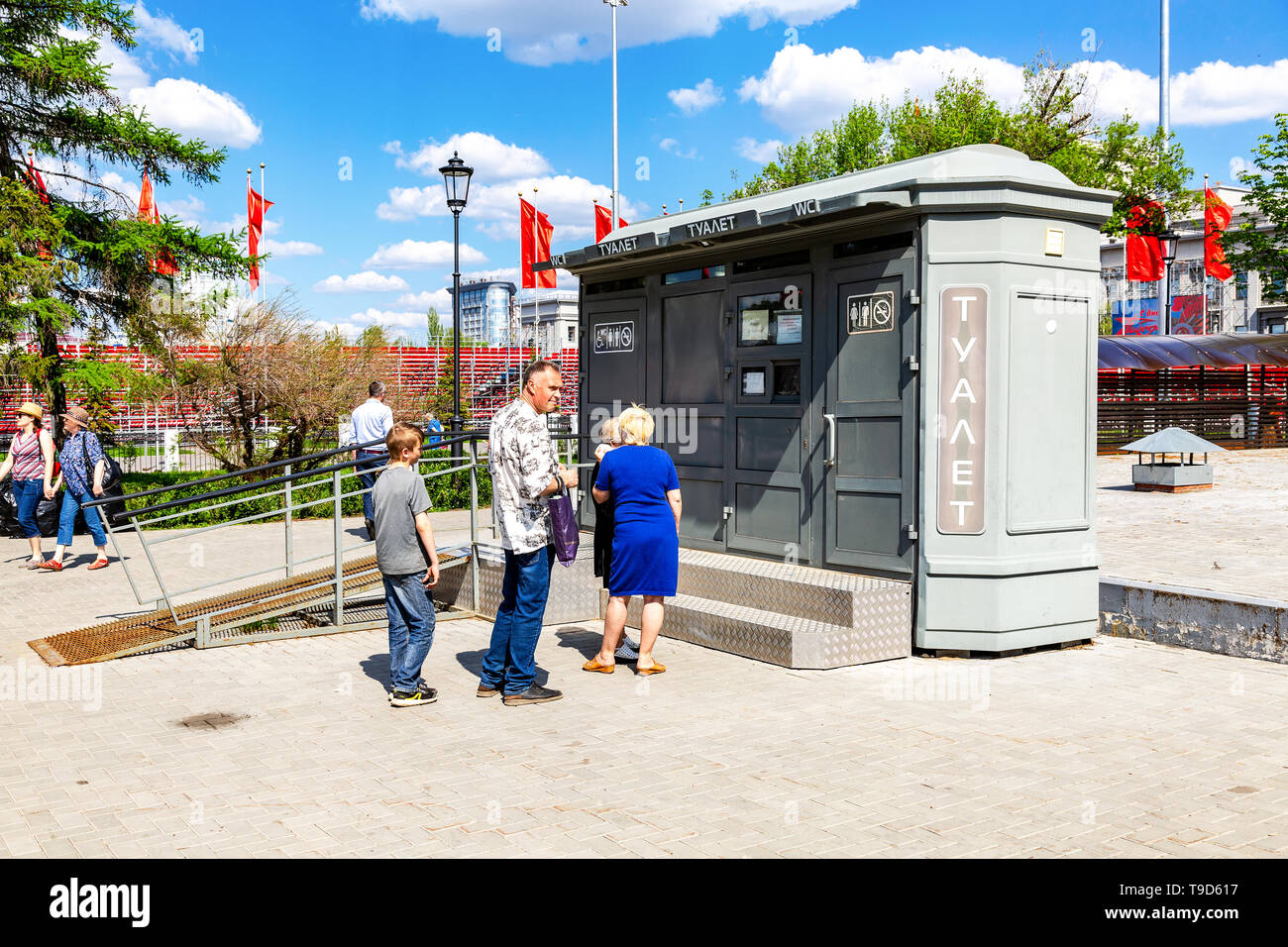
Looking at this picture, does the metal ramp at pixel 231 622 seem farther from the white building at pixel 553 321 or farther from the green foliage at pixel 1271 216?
the white building at pixel 553 321

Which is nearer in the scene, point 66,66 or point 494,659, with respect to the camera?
point 494,659

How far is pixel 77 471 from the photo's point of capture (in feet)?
39.8

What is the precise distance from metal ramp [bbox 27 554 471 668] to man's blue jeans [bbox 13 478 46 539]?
4293mm

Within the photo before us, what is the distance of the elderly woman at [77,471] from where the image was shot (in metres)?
12.1

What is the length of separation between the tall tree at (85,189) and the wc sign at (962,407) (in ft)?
47.1

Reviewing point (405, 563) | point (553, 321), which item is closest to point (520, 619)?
point (405, 563)

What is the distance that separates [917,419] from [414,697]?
3751 mm

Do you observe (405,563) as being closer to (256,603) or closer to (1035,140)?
(256,603)

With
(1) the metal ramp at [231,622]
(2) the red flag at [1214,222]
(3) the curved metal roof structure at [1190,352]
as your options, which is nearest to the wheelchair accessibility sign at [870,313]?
(1) the metal ramp at [231,622]
